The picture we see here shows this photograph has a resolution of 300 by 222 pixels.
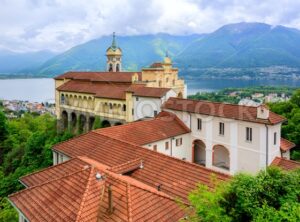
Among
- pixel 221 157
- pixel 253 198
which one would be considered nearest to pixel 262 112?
pixel 221 157

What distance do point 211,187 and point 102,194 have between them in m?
4.72

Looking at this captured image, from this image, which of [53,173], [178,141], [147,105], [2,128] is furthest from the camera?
[2,128]

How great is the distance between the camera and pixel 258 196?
650 centimetres

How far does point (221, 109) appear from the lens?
979 inches

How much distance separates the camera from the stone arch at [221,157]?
26094 millimetres

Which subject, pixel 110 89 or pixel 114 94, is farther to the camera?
pixel 110 89

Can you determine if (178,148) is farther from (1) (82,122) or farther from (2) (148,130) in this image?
(1) (82,122)

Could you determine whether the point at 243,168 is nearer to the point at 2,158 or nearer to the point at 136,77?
the point at 136,77

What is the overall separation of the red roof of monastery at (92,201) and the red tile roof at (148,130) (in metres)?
10.5

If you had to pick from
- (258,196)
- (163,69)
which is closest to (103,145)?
(258,196)

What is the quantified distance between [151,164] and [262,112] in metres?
10.6

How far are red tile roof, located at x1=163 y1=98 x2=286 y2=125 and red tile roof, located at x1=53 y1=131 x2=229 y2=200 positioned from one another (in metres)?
9.54

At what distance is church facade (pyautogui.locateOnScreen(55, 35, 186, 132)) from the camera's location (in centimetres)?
3244

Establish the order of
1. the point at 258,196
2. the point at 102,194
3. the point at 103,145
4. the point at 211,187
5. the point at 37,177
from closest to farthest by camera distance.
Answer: the point at 258,196 → the point at 102,194 → the point at 211,187 → the point at 37,177 → the point at 103,145
